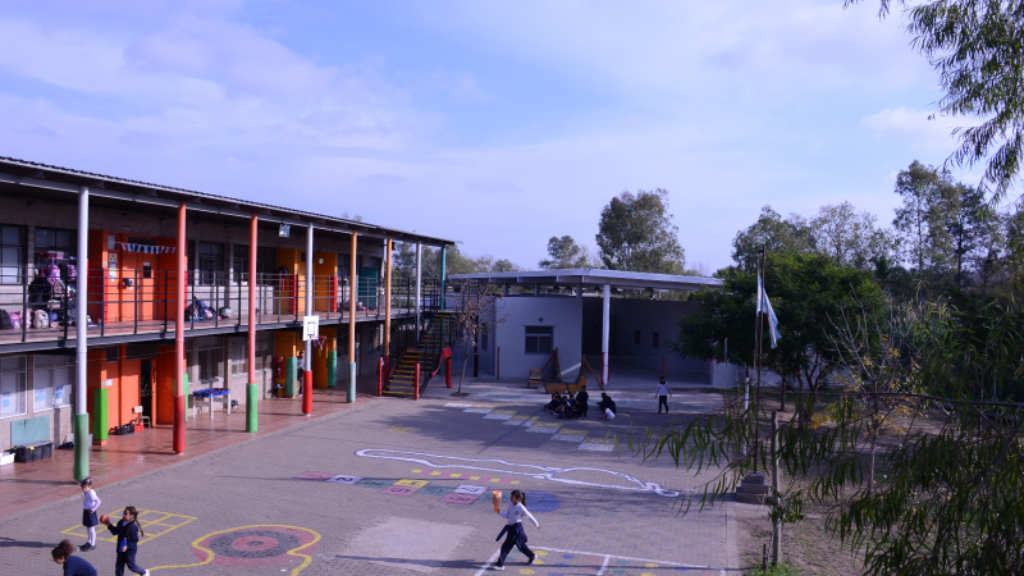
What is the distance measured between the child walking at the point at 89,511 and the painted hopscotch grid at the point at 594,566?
6134mm

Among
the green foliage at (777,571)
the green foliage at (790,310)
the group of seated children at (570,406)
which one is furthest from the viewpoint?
the group of seated children at (570,406)

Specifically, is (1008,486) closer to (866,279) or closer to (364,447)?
(364,447)

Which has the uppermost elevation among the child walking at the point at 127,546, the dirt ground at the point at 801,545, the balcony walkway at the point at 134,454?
the child walking at the point at 127,546

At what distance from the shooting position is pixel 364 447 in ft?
60.0

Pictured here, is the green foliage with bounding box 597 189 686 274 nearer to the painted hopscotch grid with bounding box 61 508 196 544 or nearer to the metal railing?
the metal railing

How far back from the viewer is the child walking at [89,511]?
10.6 meters

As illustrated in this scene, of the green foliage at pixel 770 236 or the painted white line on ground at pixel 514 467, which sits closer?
the painted white line on ground at pixel 514 467

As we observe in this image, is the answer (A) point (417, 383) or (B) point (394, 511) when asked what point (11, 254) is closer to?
(B) point (394, 511)

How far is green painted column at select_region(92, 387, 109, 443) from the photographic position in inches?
680

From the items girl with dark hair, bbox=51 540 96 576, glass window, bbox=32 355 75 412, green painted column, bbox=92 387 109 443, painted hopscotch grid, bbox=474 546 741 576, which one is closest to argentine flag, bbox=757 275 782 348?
painted hopscotch grid, bbox=474 546 741 576

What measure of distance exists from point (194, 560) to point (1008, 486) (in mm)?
10602

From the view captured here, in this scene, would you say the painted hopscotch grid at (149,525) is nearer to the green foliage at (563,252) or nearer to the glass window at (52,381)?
the glass window at (52,381)

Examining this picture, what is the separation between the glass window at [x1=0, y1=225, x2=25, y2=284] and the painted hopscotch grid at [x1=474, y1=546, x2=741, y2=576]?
1309cm

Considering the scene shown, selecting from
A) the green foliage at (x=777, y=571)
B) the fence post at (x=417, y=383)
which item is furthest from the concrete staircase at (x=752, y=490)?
the fence post at (x=417, y=383)
